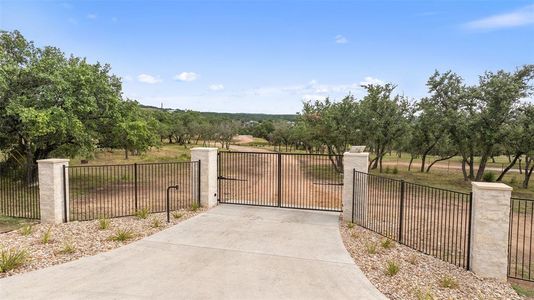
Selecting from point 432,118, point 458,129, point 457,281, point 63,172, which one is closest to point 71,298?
point 63,172

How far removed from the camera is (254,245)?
6930 mm

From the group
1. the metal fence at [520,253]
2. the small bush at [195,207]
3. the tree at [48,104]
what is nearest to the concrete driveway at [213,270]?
the small bush at [195,207]

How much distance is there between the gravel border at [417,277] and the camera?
505cm

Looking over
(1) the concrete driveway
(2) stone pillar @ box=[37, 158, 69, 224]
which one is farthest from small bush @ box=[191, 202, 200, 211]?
(2) stone pillar @ box=[37, 158, 69, 224]

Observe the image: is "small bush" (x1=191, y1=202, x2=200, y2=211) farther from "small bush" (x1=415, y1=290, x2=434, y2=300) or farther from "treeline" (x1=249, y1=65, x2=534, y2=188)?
"treeline" (x1=249, y1=65, x2=534, y2=188)

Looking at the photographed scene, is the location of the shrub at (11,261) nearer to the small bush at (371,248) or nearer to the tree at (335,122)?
the small bush at (371,248)

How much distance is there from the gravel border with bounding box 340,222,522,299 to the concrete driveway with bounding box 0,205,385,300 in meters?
0.27

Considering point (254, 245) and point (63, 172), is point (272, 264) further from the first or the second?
point (63, 172)

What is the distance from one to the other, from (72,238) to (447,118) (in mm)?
21467

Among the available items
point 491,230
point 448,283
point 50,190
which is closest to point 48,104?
point 50,190

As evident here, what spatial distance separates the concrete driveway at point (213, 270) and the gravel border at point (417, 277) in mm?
273

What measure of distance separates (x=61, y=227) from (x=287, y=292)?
622 cm

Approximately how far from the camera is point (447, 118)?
2127 centimetres

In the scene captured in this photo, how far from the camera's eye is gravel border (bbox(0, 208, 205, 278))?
19.9 feet
